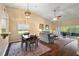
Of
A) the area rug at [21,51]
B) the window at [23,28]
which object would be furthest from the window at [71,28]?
the window at [23,28]

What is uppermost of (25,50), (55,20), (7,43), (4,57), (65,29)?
(55,20)

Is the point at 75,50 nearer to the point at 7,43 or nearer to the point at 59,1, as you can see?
the point at 59,1

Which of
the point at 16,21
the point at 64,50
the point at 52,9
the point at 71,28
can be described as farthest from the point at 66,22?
the point at 16,21

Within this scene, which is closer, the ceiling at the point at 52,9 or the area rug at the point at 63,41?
the ceiling at the point at 52,9

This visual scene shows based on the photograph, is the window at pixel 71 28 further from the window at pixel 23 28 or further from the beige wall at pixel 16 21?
the window at pixel 23 28

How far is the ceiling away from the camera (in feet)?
7.54

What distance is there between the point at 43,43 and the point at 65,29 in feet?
1.95

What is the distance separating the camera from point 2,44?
2.32 m

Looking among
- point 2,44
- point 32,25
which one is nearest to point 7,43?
point 2,44

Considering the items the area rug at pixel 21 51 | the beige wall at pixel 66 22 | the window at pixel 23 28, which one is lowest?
the area rug at pixel 21 51

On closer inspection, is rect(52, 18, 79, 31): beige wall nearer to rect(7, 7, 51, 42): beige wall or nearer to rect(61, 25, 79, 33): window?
rect(61, 25, 79, 33): window

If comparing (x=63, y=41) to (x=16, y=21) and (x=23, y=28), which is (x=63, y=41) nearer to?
(x=23, y=28)

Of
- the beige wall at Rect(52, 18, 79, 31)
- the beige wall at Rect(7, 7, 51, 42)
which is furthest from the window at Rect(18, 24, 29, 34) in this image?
the beige wall at Rect(52, 18, 79, 31)

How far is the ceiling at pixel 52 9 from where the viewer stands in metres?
2.30
